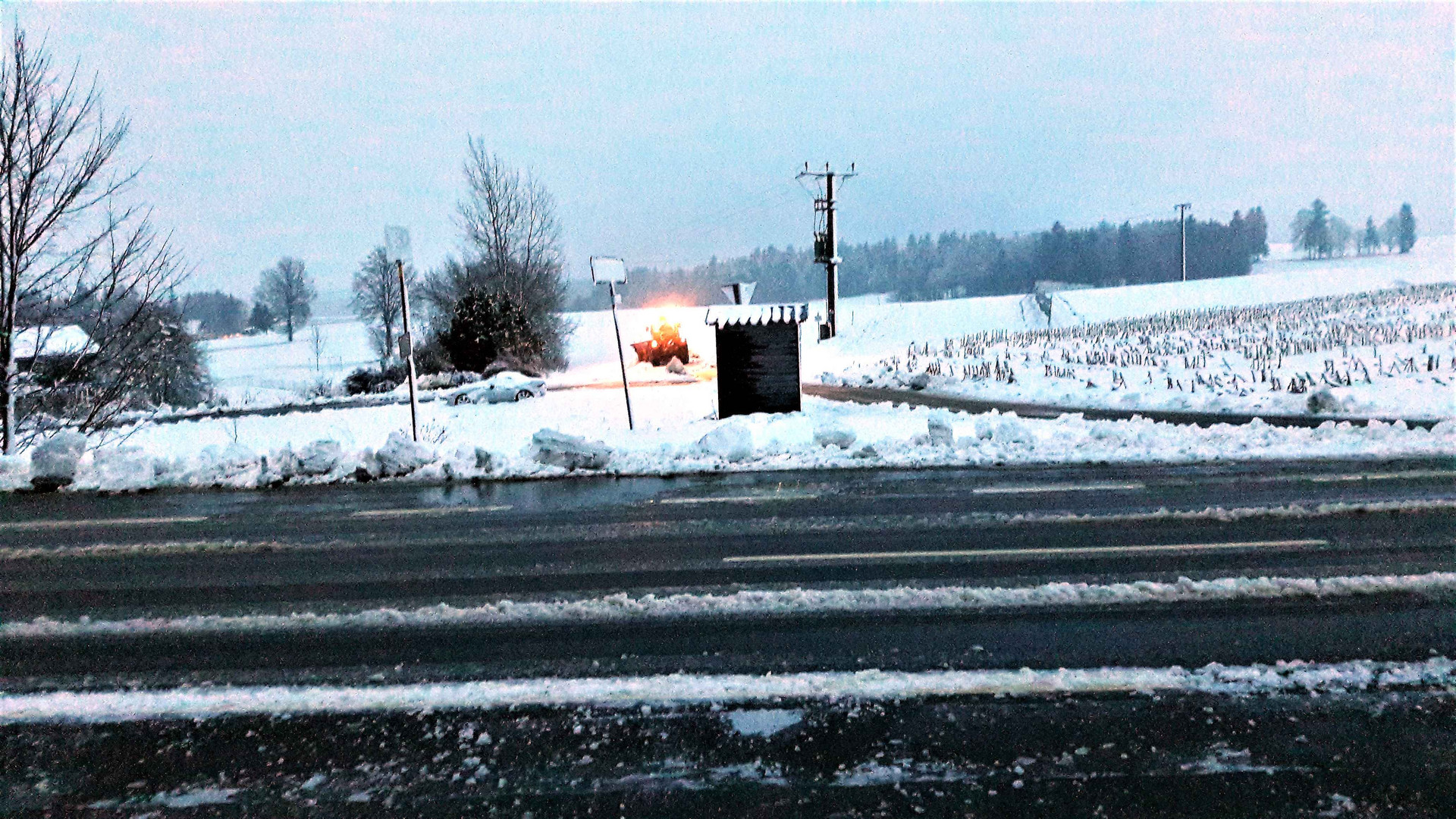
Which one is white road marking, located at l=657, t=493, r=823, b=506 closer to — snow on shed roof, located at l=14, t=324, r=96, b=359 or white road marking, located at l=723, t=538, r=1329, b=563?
white road marking, located at l=723, t=538, r=1329, b=563

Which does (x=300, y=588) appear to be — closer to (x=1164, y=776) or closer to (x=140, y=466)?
(x=1164, y=776)

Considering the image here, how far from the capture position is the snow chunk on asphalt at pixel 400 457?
1227 cm

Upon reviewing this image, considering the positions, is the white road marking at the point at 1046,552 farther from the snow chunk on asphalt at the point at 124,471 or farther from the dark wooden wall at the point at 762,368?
the dark wooden wall at the point at 762,368

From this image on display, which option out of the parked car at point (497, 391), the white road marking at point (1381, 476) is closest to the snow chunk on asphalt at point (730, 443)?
the white road marking at point (1381, 476)

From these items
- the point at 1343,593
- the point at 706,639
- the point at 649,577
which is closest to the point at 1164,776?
the point at 706,639

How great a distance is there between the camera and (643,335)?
67688mm

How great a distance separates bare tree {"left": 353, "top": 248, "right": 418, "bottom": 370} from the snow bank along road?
199 ft

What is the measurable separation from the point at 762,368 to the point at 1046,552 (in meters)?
11.9

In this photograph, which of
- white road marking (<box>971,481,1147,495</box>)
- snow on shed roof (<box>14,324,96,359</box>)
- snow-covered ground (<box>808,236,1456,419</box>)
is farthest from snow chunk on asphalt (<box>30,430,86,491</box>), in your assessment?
snow-covered ground (<box>808,236,1456,419</box>)

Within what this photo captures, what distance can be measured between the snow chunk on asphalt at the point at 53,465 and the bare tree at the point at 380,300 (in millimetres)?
54022

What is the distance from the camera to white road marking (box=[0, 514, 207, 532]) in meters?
9.55

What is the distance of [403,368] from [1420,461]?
38.4 m

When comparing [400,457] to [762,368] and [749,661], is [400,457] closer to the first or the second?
[762,368]

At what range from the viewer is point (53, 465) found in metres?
12.0
